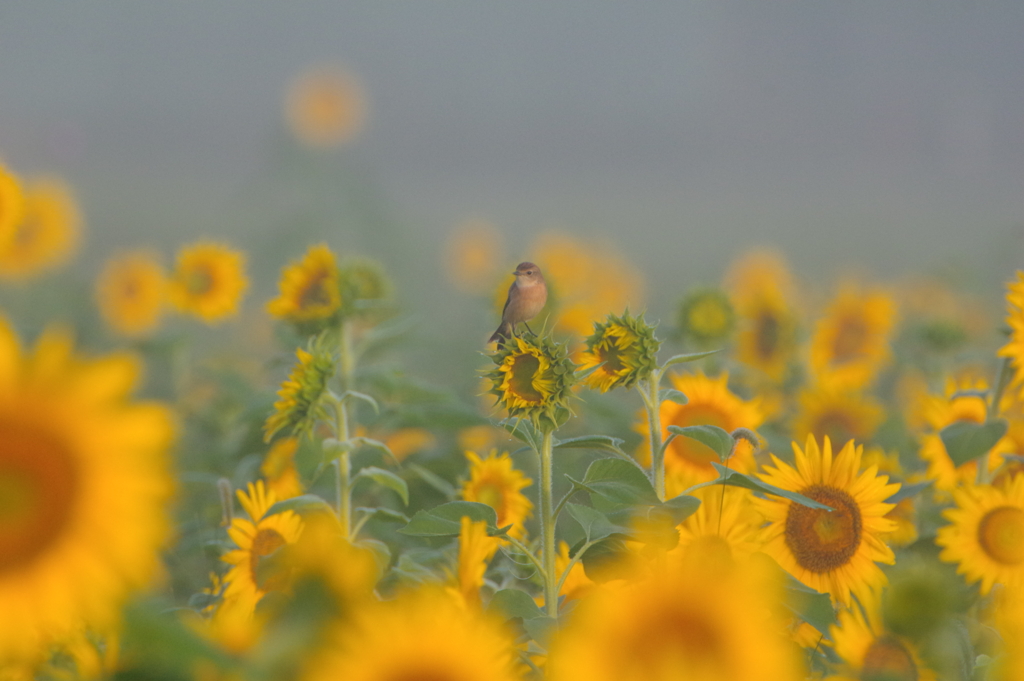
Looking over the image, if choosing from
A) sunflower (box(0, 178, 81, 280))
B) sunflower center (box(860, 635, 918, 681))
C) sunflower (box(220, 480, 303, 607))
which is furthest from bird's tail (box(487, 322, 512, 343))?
sunflower (box(0, 178, 81, 280))

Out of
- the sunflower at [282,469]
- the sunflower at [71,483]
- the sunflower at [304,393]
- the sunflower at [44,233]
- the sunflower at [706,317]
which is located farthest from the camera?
the sunflower at [44,233]

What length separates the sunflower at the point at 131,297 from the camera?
202cm

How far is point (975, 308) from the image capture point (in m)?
2.58

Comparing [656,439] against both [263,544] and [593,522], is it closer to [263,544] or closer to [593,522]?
[593,522]

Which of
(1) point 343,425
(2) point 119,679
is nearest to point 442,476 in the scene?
(1) point 343,425

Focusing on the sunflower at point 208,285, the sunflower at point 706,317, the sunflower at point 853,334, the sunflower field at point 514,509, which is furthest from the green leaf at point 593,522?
the sunflower at point 853,334

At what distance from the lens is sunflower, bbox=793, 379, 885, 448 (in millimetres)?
1285

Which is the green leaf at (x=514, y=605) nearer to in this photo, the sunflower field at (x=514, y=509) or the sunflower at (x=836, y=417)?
the sunflower field at (x=514, y=509)

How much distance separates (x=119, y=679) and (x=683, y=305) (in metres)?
1.08

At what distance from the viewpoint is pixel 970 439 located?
730 millimetres

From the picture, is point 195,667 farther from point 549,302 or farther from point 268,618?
point 549,302

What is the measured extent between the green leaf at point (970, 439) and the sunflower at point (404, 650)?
0.55m

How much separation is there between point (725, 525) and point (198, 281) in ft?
3.42

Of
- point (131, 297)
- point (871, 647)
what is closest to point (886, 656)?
point (871, 647)
